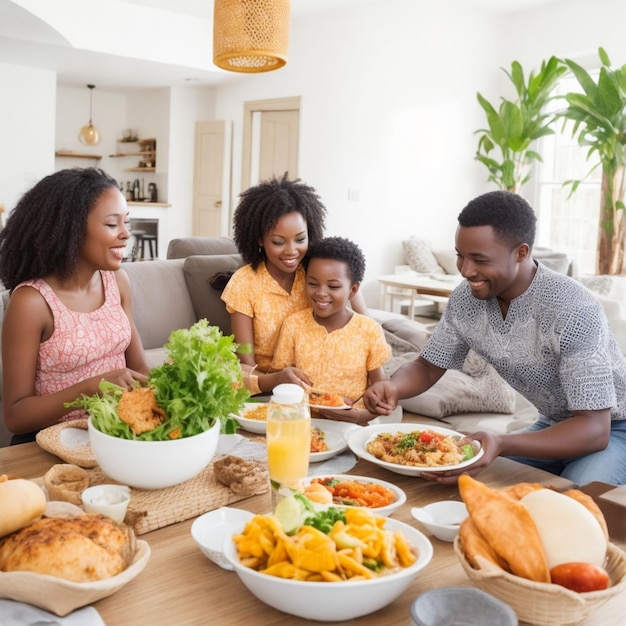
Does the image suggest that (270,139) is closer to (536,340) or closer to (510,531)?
(536,340)

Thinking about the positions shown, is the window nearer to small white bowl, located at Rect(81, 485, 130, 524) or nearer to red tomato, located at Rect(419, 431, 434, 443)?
red tomato, located at Rect(419, 431, 434, 443)

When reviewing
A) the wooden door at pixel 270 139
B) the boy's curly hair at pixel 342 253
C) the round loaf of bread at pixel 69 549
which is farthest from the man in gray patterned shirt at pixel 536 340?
the wooden door at pixel 270 139

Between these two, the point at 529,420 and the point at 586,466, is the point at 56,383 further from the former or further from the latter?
the point at 529,420

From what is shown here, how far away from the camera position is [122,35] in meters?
7.77

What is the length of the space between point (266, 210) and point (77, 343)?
79 centimetres

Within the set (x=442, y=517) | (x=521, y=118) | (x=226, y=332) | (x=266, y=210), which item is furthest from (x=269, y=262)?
(x=521, y=118)

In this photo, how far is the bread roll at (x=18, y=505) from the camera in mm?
969

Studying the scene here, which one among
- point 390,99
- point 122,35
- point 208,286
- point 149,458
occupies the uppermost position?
point 122,35

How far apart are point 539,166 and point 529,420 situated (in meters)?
6.11

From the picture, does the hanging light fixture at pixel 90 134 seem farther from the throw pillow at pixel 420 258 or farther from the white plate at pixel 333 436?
the white plate at pixel 333 436

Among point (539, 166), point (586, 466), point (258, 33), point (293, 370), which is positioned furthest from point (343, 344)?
point (539, 166)

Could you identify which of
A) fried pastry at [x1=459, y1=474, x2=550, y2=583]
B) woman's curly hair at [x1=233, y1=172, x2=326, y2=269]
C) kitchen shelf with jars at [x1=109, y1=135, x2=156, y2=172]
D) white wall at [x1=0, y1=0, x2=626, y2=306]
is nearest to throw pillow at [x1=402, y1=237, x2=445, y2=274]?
white wall at [x1=0, y1=0, x2=626, y2=306]

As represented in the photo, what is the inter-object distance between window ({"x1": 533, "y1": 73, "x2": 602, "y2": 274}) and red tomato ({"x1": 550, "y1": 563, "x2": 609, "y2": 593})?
743cm

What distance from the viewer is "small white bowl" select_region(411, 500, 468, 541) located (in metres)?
1.15
